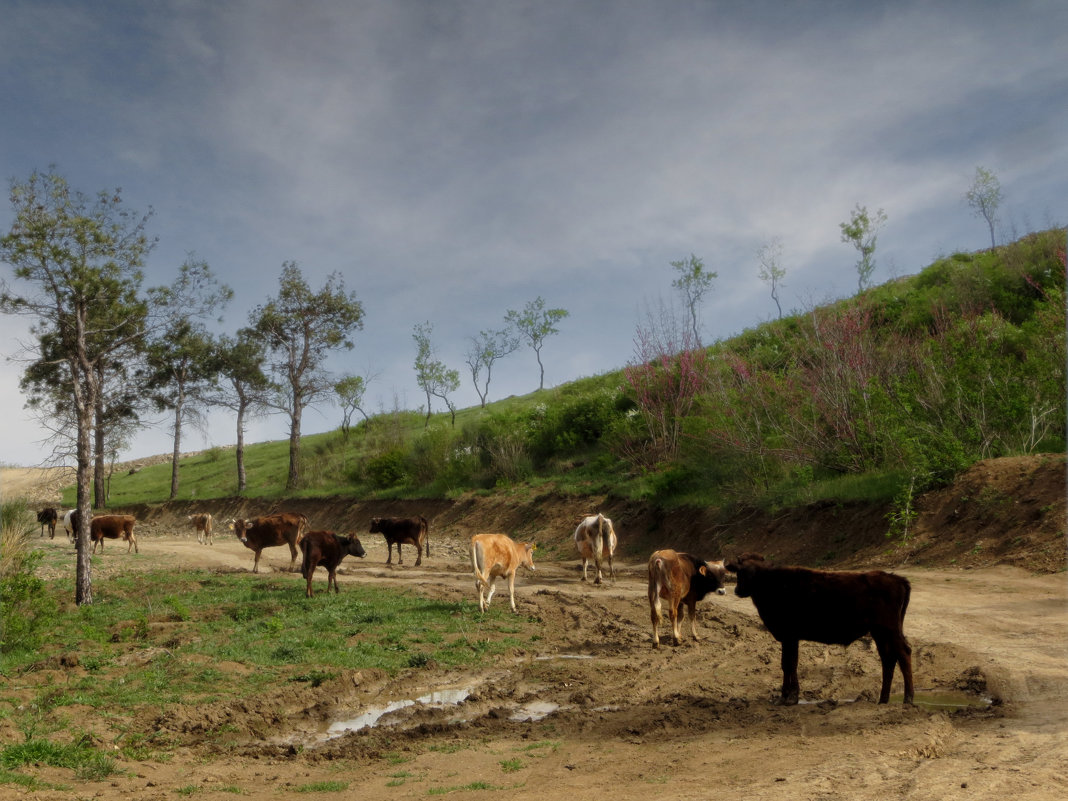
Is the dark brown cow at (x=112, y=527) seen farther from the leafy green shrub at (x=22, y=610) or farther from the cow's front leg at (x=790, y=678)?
the cow's front leg at (x=790, y=678)

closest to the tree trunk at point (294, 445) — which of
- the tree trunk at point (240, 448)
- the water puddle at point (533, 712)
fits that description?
the tree trunk at point (240, 448)

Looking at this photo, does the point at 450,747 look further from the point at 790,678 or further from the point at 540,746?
the point at 790,678

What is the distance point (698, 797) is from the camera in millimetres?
5590

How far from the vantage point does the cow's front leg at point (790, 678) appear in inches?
322

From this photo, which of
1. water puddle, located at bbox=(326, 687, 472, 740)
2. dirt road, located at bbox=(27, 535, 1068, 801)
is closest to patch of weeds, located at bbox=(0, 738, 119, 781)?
dirt road, located at bbox=(27, 535, 1068, 801)

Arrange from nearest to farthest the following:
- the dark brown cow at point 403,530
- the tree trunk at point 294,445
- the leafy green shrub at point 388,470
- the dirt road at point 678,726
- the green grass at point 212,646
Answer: the dirt road at point 678,726 < the green grass at point 212,646 < the dark brown cow at point 403,530 < the leafy green shrub at point 388,470 < the tree trunk at point 294,445

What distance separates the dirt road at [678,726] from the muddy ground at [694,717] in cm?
3

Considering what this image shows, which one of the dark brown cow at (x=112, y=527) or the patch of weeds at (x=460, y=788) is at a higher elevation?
the dark brown cow at (x=112, y=527)

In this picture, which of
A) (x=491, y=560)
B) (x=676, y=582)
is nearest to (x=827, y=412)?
(x=491, y=560)

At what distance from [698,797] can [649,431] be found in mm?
24862

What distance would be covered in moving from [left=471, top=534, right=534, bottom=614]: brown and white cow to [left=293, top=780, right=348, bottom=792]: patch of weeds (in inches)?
285

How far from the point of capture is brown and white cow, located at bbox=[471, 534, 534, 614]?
14219 mm

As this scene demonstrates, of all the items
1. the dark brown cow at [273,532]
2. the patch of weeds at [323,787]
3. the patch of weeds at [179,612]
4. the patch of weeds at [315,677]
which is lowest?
the patch of weeds at [323,787]

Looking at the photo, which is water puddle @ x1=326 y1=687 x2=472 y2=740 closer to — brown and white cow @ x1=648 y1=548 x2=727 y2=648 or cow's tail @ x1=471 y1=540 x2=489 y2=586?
brown and white cow @ x1=648 y1=548 x2=727 y2=648
